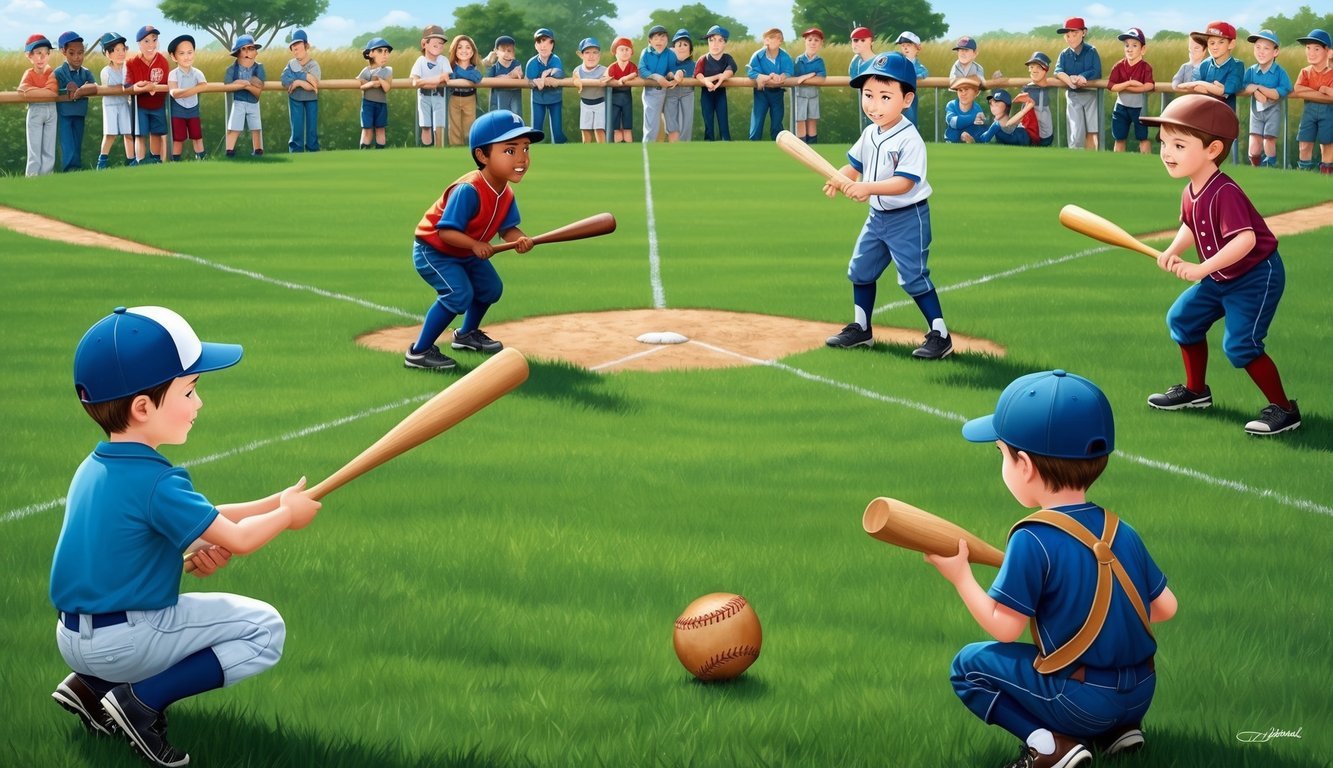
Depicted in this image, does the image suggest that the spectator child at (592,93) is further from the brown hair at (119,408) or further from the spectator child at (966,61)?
the brown hair at (119,408)

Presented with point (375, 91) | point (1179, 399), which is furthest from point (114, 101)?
point (1179, 399)

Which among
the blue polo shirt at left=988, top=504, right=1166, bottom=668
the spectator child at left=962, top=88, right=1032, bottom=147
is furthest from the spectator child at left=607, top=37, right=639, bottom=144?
the blue polo shirt at left=988, top=504, right=1166, bottom=668

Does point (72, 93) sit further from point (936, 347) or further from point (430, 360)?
point (936, 347)

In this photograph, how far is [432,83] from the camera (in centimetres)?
2923

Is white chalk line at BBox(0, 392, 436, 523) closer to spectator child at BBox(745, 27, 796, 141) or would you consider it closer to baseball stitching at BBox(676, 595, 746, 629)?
baseball stitching at BBox(676, 595, 746, 629)

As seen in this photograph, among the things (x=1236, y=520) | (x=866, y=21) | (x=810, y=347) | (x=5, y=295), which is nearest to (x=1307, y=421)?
(x=1236, y=520)

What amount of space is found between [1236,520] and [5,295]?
11332mm

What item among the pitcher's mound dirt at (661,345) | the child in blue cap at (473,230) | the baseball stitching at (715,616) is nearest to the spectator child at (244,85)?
the pitcher's mound dirt at (661,345)

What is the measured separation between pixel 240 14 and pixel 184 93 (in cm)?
7589

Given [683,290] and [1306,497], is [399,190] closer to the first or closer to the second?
[683,290]

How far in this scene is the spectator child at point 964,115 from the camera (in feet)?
98.0

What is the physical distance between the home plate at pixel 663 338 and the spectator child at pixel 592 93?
666 inches

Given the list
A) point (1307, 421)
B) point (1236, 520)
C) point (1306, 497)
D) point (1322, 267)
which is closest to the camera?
point (1236, 520)

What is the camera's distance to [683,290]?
15109 millimetres
